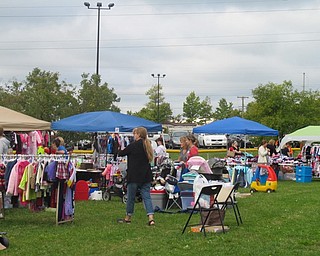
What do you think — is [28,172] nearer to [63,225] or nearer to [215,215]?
[63,225]

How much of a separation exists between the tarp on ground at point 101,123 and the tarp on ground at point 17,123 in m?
0.80

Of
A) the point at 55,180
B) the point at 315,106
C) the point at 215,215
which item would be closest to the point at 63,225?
the point at 55,180

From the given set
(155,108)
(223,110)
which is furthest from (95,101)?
(223,110)

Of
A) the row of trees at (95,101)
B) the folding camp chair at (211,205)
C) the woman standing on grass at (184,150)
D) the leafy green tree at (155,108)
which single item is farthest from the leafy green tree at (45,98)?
the leafy green tree at (155,108)

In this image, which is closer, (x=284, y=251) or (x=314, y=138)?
(x=284, y=251)

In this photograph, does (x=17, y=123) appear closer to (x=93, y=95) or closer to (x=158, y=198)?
(x=158, y=198)

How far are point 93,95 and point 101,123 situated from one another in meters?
18.2

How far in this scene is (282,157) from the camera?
2128 centimetres

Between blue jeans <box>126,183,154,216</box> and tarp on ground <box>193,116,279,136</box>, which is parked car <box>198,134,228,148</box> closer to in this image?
tarp on ground <box>193,116,279,136</box>

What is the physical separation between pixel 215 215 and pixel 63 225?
255cm

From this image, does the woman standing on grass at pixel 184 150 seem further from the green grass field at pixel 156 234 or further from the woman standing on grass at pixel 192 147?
the green grass field at pixel 156 234

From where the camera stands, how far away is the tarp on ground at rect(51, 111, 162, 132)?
1436cm

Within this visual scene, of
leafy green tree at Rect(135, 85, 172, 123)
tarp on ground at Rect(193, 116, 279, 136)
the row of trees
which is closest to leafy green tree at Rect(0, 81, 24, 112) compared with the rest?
the row of trees

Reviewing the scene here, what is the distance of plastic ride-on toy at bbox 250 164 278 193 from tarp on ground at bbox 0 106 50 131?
6.06 m
